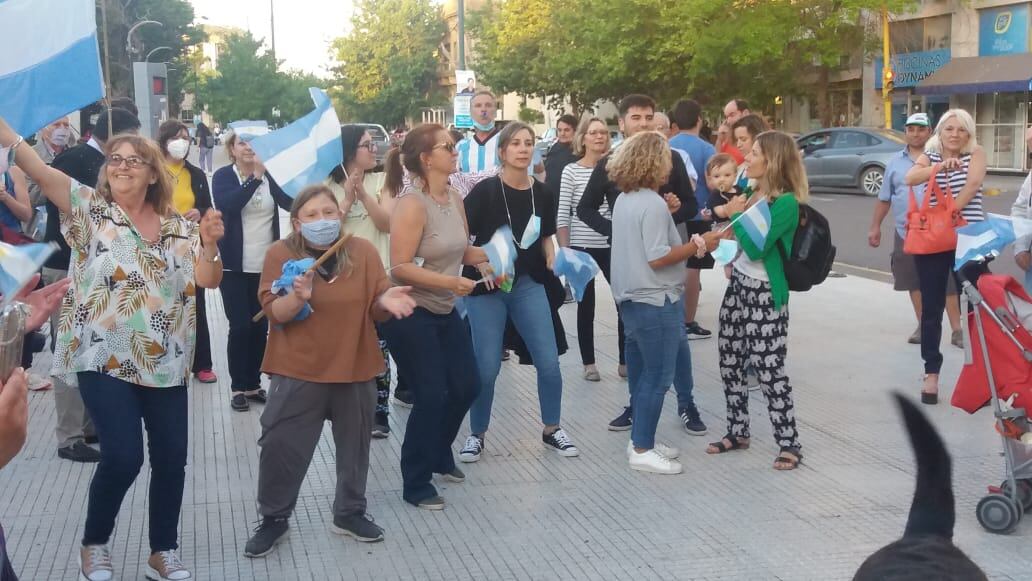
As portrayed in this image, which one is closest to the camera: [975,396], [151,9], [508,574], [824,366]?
[508,574]

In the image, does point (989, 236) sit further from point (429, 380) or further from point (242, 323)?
point (242, 323)

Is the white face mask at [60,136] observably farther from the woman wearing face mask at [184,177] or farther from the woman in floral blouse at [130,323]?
the woman in floral blouse at [130,323]

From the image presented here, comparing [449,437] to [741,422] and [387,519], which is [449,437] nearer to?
[387,519]

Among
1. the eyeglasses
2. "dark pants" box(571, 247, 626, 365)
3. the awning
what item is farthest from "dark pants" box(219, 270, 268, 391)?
the awning

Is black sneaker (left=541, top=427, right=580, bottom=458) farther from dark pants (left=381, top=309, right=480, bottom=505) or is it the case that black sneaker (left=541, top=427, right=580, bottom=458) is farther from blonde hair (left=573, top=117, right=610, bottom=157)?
blonde hair (left=573, top=117, right=610, bottom=157)

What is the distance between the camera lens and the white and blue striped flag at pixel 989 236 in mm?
5531

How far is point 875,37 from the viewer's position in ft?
119

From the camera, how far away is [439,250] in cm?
559

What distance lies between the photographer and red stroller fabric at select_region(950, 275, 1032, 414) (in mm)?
5074

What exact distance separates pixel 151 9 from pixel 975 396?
70.2 m

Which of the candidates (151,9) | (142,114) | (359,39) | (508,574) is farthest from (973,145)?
(359,39)

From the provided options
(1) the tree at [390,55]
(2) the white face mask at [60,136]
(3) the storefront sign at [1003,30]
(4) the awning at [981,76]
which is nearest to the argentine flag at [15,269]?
(2) the white face mask at [60,136]

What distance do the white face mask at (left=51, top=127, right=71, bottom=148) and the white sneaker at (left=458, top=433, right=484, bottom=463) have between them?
3.80m

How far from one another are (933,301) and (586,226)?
244 cm
